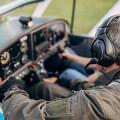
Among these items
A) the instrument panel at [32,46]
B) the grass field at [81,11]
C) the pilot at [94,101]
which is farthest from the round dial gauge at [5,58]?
the grass field at [81,11]

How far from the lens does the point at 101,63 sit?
1320 mm

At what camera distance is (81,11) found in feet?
24.0

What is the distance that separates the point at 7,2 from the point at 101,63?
1230 millimetres

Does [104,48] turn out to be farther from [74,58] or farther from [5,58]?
[74,58]

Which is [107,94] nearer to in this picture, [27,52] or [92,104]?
[92,104]

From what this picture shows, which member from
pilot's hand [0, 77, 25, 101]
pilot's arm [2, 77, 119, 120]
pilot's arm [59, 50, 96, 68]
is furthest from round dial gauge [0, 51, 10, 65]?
pilot's arm [59, 50, 96, 68]

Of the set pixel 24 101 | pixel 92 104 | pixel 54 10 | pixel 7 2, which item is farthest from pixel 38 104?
pixel 54 10

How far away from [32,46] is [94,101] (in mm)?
1130

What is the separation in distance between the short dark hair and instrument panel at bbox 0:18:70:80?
2.71ft

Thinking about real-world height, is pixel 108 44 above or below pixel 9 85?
above

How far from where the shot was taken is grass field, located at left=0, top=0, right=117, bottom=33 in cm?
606

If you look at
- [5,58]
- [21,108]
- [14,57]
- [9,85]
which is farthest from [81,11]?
[21,108]

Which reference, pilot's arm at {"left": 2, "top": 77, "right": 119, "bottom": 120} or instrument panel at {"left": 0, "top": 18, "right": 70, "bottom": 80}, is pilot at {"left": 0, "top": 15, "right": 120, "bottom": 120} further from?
instrument panel at {"left": 0, "top": 18, "right": 70, "bottom": 80}

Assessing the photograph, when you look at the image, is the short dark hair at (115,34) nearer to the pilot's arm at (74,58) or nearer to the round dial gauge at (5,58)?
the round dial gauge at (5,58)
